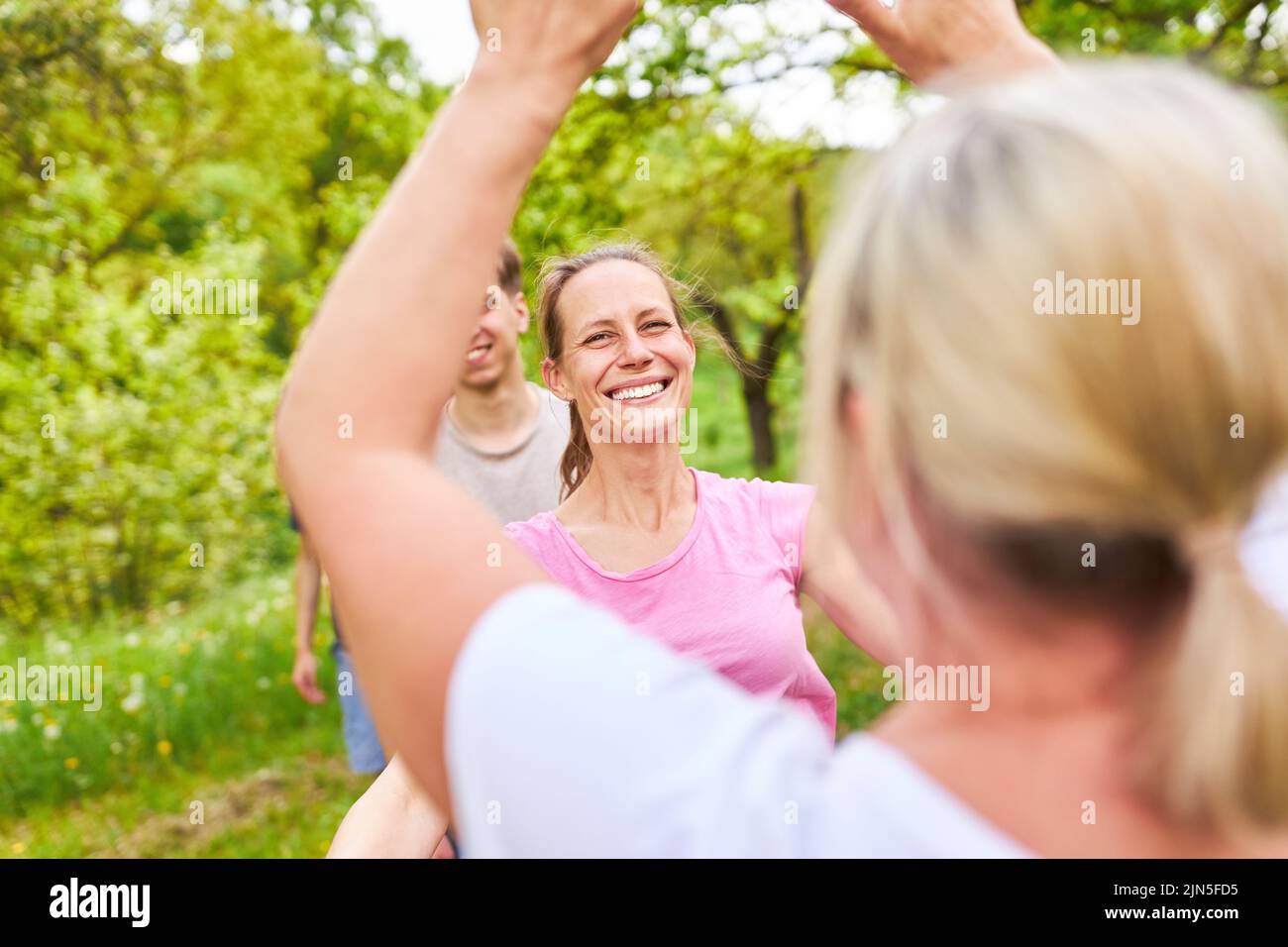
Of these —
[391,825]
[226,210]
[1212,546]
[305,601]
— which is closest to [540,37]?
[1212,546]

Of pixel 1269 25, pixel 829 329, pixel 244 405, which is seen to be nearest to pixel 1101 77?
pixel 829 329

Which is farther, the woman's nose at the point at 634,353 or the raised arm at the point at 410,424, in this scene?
the woman's nose at the point at 634,353

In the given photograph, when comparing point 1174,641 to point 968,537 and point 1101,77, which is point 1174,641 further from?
point 1101,77

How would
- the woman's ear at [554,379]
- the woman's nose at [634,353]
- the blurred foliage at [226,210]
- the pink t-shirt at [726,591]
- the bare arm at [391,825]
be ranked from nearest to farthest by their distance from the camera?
the bare arm at [391,825], the pink t-shirt at [726,591], the woman's nose at [634,353], the woman's ear at [554,379], the blurred foliage at [226,210]

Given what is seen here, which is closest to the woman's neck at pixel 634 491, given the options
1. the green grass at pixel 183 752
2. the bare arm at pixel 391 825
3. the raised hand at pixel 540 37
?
the bare arm at pixel 391 825

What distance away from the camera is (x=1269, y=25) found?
18.8 ft

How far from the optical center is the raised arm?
763 mm

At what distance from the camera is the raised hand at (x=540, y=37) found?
0.86m

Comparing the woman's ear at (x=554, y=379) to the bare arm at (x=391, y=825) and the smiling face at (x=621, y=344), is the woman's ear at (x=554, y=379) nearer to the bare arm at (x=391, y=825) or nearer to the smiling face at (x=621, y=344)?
the smiling face at (x=621, y=344)

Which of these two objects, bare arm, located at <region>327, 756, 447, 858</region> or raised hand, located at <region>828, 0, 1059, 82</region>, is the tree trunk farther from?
raised hand, located at <region>828, 0, 1059, 82</region>

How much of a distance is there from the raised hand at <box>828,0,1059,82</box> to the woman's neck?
3.96 feet

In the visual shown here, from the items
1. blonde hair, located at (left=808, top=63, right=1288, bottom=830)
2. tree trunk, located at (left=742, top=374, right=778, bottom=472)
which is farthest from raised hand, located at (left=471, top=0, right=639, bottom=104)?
tree trunk, located at (left=742, top=374, right=778, bottom=472)

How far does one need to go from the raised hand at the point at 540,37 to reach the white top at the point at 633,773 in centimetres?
41

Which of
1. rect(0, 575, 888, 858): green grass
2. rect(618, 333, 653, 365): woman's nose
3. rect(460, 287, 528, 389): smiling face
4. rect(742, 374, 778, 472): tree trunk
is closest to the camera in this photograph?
rect(618, 333, 653, 365): woman's nose
